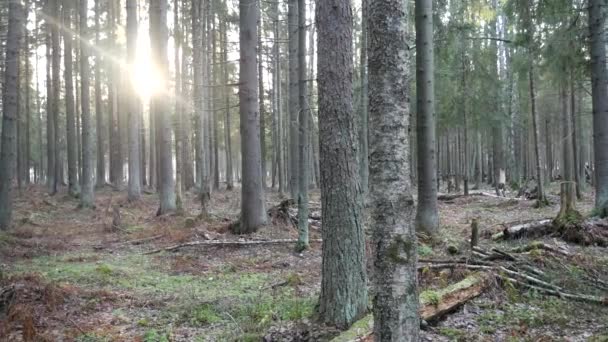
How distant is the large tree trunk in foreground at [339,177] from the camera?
464cm

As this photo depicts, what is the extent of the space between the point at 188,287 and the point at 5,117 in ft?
23.7

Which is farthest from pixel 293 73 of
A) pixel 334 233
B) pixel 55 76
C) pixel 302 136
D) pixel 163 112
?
pixel 55 76

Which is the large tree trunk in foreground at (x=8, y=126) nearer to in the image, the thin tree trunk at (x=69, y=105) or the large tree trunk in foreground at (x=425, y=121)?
the thin tree trunk at (x=69, y=105)

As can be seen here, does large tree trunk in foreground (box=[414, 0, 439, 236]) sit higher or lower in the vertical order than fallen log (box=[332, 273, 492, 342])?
higher

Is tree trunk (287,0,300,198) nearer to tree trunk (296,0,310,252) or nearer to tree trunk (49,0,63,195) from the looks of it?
tree trunk (296,0,310,252)

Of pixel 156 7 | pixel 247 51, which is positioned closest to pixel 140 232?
pixel 247 51

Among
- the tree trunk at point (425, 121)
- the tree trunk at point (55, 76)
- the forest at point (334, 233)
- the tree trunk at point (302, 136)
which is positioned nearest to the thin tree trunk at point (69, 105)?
the forest at point (334, 233)

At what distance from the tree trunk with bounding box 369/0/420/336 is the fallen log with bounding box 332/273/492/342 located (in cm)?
123

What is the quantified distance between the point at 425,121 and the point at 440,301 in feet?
17.1

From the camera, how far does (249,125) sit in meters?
10.9

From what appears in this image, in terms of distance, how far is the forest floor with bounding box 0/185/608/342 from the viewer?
190 inches

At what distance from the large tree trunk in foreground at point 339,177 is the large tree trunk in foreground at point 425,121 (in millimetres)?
5054

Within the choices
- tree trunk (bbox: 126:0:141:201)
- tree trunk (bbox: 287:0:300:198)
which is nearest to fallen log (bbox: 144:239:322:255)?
tree trunk (bbox: 287:0:300:198)

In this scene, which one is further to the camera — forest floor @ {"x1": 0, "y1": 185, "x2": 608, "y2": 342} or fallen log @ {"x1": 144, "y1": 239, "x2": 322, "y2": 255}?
fallen log @ {"x1": 144, "y1": 239, "x2": 322, "y2": 255}
